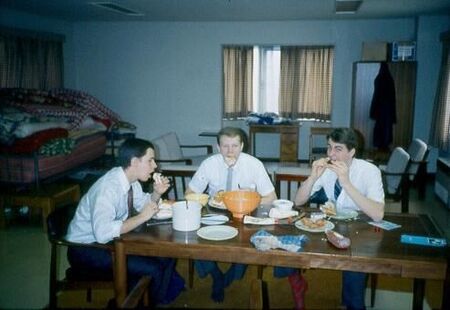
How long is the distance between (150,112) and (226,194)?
5.41 m

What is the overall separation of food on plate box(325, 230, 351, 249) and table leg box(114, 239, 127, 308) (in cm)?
95

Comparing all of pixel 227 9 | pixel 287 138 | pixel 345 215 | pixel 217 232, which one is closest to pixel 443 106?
pixel 287 138

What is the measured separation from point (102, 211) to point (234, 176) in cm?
113

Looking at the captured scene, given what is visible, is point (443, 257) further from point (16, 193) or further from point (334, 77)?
point (334, 77)

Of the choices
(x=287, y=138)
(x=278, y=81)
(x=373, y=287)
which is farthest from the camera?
(x=278, y=81)

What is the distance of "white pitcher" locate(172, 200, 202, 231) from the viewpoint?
207 cm

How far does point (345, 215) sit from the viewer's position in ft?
7.51

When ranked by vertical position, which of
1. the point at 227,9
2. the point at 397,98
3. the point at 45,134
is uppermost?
the point at 227,9

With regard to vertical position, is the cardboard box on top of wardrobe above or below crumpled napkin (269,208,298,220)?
above

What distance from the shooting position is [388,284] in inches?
122

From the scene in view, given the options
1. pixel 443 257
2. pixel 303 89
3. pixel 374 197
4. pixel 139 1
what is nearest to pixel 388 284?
pixel 374 197

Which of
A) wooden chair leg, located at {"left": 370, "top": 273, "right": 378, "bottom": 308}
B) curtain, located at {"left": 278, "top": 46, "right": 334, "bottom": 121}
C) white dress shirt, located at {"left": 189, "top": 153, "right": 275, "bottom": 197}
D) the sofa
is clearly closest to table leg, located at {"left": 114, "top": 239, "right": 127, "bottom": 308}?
white dress shirt, located at {"left": 189, "top": 153, "right": 275, "bottom": 197}

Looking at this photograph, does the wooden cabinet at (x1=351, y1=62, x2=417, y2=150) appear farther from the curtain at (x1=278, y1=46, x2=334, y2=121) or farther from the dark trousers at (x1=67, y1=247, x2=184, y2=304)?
the dark trousers at (x1=67, y1=247, x2=184, y2=304)

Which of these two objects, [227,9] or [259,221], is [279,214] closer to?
[259,221]
